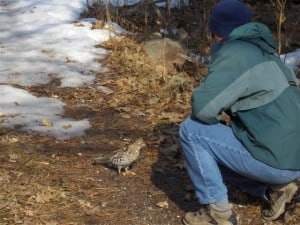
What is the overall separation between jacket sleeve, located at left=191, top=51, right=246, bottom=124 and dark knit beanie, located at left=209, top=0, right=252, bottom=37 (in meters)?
0.24

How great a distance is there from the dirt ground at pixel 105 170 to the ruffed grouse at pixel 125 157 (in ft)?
0.37

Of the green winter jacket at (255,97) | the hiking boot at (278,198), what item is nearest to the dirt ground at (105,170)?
the hiking boot at (278,198)

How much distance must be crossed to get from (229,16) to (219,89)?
1.73ft

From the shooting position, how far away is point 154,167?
193 inches

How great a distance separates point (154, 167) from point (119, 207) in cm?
79

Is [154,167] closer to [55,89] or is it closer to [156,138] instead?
[156,138]

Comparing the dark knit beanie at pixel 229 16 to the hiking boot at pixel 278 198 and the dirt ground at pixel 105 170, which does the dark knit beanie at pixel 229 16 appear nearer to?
the hiking boot at pixel 278 198

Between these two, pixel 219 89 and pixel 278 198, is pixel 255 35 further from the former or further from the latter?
pixel 278 198

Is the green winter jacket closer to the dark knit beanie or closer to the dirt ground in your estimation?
the dark knit beanie

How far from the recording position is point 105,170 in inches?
188

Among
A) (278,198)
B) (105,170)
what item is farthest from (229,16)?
(105,170)

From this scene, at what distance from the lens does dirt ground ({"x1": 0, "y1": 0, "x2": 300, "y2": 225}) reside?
160 inches

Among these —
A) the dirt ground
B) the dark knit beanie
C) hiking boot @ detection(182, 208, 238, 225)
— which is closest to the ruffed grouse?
the dirt ground

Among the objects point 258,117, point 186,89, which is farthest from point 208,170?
point 186,89
